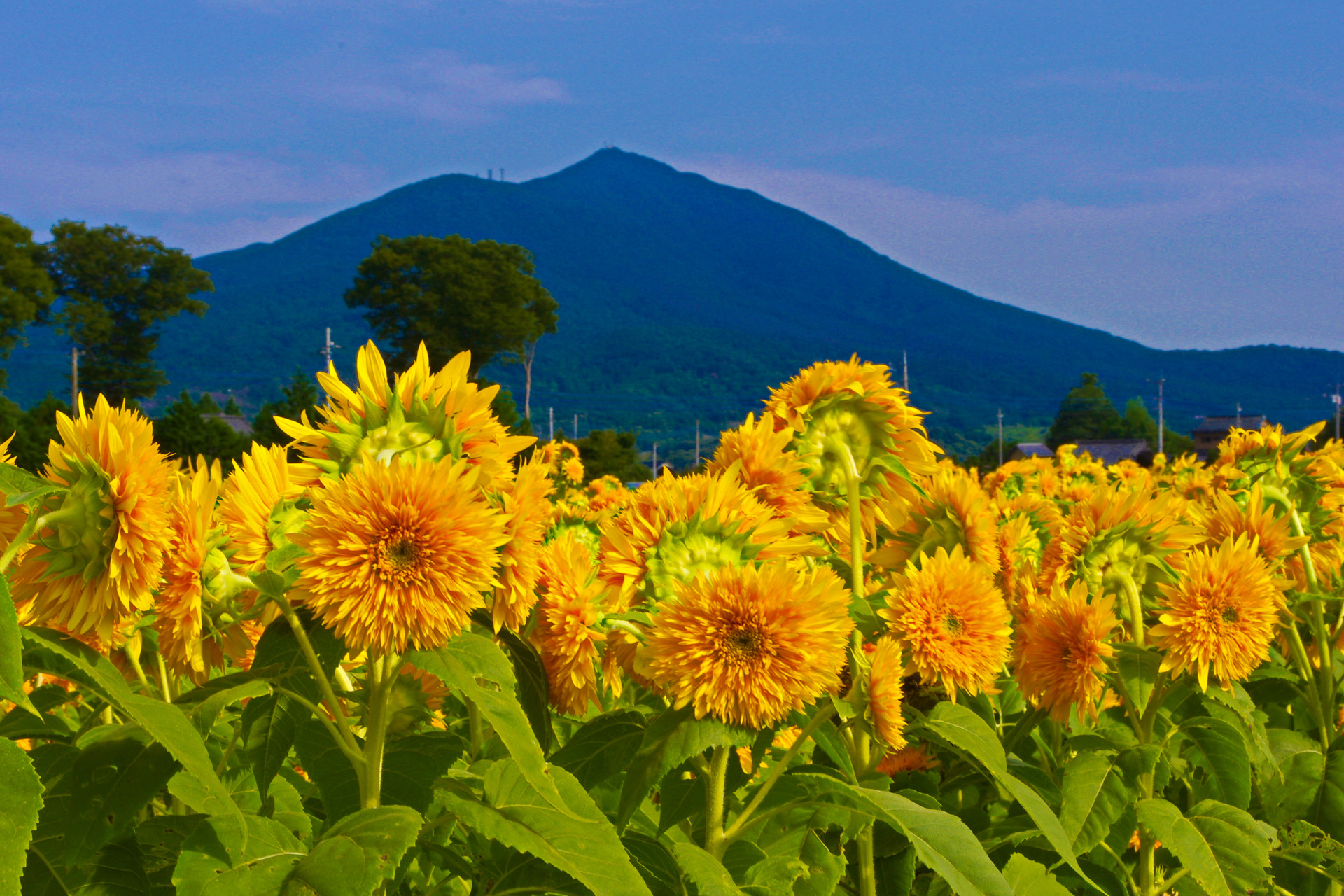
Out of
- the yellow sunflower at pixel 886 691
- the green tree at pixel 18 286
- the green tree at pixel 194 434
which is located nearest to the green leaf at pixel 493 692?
the yellow sunflower at pixel 886 691

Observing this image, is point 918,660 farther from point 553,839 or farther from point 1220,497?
point 1220,497

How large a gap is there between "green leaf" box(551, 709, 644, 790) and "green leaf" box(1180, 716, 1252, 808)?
136cm

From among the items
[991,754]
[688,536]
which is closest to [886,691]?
[991,754]

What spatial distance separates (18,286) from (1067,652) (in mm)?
51401

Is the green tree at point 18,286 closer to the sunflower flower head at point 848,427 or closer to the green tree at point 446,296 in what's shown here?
the green tree at point 446,296

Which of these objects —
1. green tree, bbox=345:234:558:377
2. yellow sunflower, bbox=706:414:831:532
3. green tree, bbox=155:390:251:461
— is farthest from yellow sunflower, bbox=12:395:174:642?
green tree, bbox=345:234:558:377

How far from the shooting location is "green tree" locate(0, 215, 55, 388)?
42.7 m

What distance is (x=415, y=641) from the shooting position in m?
1.17

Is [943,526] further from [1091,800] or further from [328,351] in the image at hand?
[328,351]

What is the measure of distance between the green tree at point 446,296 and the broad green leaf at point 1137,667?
52.8 metres

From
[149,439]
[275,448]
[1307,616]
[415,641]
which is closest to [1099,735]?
[1307,616]

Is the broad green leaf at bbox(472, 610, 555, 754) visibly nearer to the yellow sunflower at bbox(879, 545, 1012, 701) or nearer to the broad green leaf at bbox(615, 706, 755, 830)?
the broad green leaf at bbox(615, 706, 755, 830)

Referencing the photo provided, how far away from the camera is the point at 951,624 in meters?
1.72

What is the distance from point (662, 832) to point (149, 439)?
0.92m
